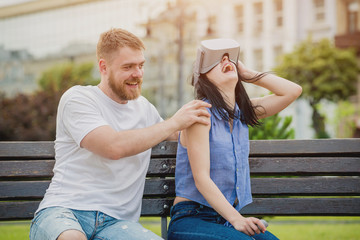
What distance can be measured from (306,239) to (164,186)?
256cm

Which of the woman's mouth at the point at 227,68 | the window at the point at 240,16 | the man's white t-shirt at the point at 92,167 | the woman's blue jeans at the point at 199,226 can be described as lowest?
the window at the point at 240,16

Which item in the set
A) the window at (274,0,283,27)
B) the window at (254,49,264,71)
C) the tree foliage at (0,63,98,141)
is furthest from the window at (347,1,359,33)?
the tree foliage at (0,63,98,141)

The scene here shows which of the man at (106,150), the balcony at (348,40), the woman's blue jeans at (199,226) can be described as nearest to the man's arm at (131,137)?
the man at (106,150)

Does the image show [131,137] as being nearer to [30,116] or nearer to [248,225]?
[248,225]

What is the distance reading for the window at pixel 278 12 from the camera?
37188 mm

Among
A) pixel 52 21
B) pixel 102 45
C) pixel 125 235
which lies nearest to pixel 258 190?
pixel 125 235

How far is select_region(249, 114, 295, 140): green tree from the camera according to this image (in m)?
5.56

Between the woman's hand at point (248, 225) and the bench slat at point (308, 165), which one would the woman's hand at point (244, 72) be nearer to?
the bench slat at point (308, 165)

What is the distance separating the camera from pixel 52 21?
189 ft

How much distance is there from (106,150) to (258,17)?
1443 inches

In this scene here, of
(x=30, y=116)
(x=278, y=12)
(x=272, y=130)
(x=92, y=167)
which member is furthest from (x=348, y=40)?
(x=92, y=167)

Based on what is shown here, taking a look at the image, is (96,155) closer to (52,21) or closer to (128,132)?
(128,132)

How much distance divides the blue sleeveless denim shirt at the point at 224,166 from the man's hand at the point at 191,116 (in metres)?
0.11

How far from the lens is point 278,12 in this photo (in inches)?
1469
